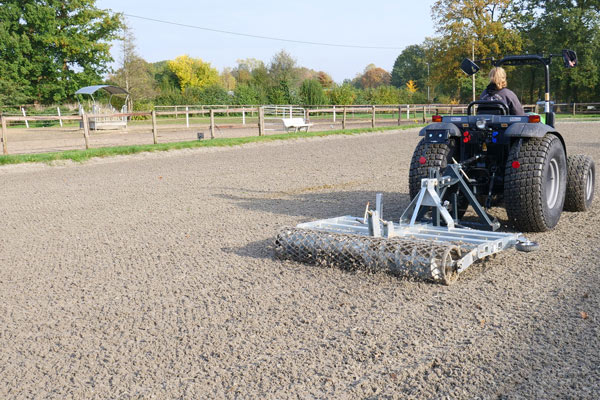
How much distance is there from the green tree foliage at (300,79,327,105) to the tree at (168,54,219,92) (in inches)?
1211

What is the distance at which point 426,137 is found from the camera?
21.1 feet

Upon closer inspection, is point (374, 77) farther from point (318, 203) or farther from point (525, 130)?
point (525, 130)

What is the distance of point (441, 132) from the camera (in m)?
6.30

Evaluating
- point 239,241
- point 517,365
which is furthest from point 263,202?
point 517,365

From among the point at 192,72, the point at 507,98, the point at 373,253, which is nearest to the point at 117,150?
the point at 507,98

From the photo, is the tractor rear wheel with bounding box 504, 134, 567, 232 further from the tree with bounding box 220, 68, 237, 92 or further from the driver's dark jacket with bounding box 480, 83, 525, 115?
the tree with bounding box 220, 68, 237, 92

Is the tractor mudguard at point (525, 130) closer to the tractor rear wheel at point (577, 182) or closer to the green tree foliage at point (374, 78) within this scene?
the tractor rear wheel at point (577, 182)

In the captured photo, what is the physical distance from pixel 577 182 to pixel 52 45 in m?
52.3

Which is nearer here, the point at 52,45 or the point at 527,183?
the point at 527,183

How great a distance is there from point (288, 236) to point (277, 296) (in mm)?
972

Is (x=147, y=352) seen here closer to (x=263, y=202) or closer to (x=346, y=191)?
(x=263, y=202)

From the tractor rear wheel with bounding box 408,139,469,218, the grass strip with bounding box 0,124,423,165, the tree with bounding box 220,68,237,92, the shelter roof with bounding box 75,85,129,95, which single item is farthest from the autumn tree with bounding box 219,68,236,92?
the tractor rear wheel with bounding box 408,139,469,218

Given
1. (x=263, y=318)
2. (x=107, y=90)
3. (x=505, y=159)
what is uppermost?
(x=107, y=90)

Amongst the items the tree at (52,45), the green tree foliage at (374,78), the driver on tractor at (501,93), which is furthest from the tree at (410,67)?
the driver on tractor at (501,93)
